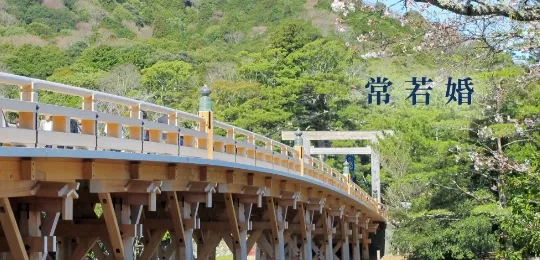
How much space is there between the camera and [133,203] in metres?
11.7

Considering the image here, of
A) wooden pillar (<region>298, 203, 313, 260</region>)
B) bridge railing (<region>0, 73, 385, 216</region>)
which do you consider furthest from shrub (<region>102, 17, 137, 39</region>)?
bridge railing (<region>0, 73, 385, 216</region>)

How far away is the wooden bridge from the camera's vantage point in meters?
8.77

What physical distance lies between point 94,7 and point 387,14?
114 meters

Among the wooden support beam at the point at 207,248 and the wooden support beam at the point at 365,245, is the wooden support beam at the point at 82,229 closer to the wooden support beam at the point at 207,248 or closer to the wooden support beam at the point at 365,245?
the wooden support beam at the point at 207,248

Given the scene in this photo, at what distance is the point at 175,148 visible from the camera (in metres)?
12.3

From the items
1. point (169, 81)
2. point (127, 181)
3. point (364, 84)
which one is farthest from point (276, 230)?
point (169, 81)

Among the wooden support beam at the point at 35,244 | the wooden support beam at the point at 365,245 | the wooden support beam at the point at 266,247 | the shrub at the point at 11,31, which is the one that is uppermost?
the shrub at the point at 11,31

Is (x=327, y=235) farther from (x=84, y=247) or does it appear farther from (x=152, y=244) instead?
(x=84, y=247)

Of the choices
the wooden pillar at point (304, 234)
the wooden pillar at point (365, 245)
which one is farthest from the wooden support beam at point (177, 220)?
the wooden pillar at point (365, 245)

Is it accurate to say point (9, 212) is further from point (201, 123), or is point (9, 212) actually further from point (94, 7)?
point (94, 7)

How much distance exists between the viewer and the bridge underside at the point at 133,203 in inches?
354

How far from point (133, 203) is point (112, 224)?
0.95 meters

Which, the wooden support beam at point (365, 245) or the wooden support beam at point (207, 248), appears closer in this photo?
the wooden support beam at point (207, 248)

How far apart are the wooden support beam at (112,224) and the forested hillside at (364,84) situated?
9.94 ft
